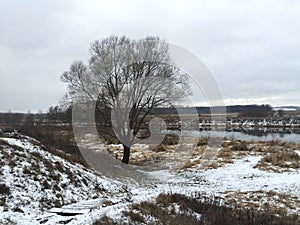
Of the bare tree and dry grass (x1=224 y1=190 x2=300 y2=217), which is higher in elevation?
the bare tree

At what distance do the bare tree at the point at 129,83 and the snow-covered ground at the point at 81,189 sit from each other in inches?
159

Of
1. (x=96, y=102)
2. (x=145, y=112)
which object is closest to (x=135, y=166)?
(x=145, y=112)

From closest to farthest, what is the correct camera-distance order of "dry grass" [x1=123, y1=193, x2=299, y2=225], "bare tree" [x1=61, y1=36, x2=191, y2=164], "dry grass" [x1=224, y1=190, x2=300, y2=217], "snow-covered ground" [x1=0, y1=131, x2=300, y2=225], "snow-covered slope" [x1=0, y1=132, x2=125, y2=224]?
"dry grass" [x1=123, y1=193, x2=299, y2=225] < "snow-covered ground" [x1=0, y1=131, x2=300, y2=225] < "snow-covered slope" [x1=0, y1=132, x2=125, y2=224] < "dry grass" [x1=224, y1=190, x2=300, y2=217] < "bare tree" [x1=61, y1=36, x2=191, y2=164]

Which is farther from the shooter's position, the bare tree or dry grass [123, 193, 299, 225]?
the bare tree

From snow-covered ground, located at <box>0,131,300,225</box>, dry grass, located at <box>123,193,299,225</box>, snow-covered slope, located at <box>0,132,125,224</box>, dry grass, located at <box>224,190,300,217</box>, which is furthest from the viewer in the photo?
dry grass, located at <box>224,190,300,217</box>

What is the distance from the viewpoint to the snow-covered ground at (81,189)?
24.0 feet

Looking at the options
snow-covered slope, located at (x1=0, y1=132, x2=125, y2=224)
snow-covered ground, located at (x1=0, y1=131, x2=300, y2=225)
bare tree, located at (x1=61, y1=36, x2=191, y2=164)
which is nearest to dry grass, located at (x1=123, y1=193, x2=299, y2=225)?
snow-covered ground, located at (x1=0, y1=131, x2=300, y2=225)

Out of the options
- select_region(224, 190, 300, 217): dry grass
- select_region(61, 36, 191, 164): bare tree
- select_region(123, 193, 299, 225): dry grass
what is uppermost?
select_region(61, 36, 191, 164): bare tree

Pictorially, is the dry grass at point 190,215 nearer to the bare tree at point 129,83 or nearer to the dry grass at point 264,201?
the dry grass at point 264,201

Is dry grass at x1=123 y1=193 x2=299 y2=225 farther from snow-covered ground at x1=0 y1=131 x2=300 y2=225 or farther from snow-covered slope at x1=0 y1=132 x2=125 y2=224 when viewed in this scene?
snow-covered slope at x1=0 y1=132 x2=125 y2=224

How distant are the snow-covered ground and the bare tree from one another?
404cm

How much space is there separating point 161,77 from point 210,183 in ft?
21.3

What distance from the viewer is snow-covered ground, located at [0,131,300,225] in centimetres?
732

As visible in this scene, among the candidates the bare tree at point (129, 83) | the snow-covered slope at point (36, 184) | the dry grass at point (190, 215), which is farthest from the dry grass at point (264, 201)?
the bare tree at point (129, 83)
